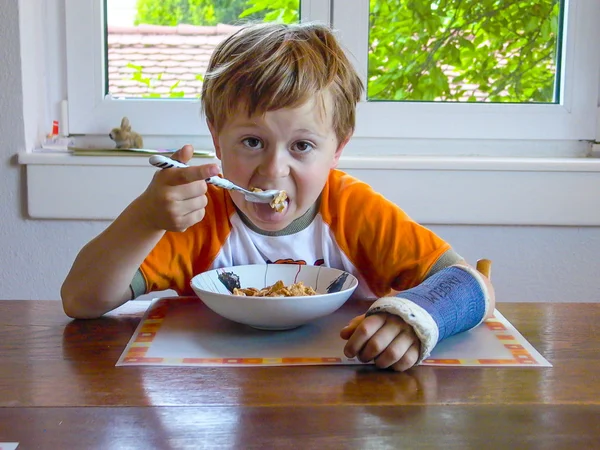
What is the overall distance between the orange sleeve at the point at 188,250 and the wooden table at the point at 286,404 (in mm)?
231

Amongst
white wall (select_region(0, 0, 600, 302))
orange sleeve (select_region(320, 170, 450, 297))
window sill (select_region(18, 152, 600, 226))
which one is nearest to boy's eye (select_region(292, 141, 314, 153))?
orange sleeve (select_region(320, 170, 450, 297))

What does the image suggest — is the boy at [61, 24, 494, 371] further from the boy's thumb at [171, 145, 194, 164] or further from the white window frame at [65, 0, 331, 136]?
the white window frame at [65, 0, 331, 136]

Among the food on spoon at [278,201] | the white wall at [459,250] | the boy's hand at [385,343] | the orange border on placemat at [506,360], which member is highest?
the food on spoon at [278,201]

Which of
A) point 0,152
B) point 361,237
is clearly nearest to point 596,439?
point 361,237

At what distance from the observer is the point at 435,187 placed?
171 cm

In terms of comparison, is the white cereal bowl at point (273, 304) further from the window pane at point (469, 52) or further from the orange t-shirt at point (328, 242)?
the window pane at point (469, 52)

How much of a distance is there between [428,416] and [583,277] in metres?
1.31

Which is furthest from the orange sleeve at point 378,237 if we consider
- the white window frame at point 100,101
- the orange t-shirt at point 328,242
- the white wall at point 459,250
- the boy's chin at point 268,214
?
the white window frame at point 100,101

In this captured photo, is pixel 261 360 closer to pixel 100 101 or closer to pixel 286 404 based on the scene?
pixel 286 404

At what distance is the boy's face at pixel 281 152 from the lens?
1009 mm

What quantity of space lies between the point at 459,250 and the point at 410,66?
1.60 feet

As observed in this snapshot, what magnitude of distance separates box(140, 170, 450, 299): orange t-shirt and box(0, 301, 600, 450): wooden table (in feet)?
0.92

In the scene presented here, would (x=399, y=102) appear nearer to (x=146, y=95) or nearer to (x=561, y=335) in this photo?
(x=146, y=95)

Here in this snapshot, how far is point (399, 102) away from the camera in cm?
187
